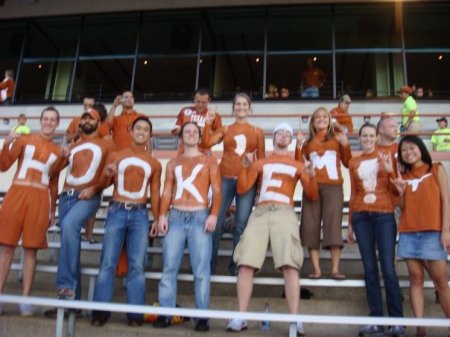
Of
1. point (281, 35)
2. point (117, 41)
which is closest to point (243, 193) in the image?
point (281, 35)

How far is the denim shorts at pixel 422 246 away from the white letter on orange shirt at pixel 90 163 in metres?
2.77

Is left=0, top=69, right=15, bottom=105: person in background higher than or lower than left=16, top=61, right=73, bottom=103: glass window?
lower

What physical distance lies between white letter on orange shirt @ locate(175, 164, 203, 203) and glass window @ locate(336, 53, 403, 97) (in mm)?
8829

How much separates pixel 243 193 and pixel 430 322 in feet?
6.34

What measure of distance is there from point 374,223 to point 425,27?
33.3ft

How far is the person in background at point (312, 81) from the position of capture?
39.1 ft

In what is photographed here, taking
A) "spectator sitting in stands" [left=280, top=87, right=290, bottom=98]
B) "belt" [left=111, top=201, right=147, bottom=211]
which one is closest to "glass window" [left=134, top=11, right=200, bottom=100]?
"spectator sitting in stands" [left=280, top=87, right=290, bottom=98]

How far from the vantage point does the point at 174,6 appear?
506 inches

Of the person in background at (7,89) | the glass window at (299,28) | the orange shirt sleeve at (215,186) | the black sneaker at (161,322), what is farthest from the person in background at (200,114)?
the person in background at (7,89)

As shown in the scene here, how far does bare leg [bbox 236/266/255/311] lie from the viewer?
3.79m

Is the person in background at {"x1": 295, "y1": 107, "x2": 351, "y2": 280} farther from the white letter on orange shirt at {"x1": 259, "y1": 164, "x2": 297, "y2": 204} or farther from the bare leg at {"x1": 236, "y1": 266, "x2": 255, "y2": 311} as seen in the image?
the bare leg at {"x1": 236, "y1": 266, "x2": 255, "y2": 311}

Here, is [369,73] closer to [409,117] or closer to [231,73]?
[231,73]

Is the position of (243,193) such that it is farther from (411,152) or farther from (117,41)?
(117,41)

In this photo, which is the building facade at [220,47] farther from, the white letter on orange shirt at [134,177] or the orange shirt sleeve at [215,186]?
the white letter on orange shirt at [134,177]
